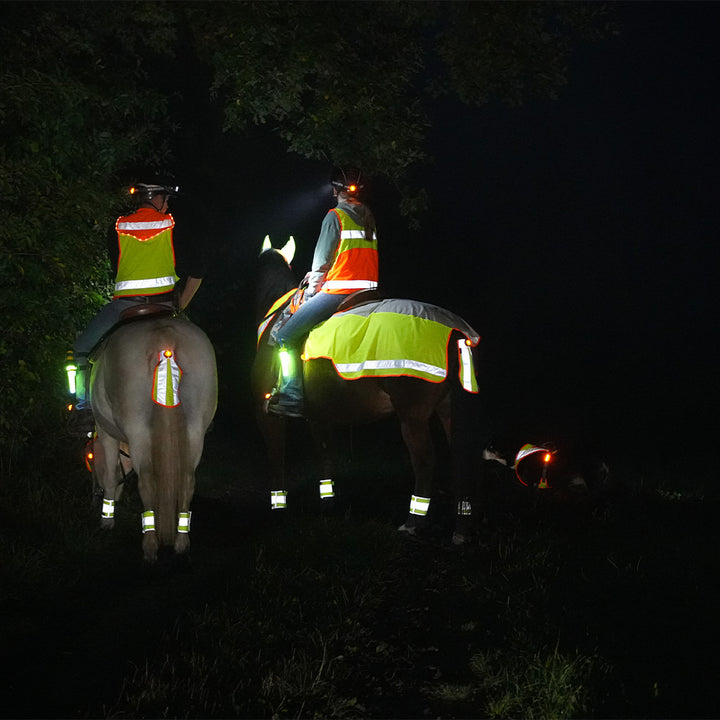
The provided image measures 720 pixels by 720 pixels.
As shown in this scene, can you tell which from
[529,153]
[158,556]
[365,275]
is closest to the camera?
[158,556]

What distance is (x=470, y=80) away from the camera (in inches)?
→ 420

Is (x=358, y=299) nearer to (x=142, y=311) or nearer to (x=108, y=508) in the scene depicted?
(x=142, y=311)

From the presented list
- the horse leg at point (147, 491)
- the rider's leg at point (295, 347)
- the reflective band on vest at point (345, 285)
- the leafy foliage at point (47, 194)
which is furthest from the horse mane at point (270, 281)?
the horse leg at point (147, 491)

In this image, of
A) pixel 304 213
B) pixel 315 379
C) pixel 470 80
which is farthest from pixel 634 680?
pixel 304 213

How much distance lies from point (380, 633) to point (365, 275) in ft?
12.4

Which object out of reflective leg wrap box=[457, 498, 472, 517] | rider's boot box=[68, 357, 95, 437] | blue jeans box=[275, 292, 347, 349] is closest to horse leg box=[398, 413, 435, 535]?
reflective leg wrap box=[457, 498, 472, 517]

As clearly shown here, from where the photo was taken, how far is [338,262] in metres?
7.62

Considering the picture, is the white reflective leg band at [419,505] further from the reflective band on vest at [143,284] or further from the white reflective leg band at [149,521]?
the reflective band on vest at [143,284]

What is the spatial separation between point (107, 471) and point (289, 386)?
1.88 metres

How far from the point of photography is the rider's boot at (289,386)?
8023 millimetres

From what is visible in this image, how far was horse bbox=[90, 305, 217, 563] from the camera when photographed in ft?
19.9

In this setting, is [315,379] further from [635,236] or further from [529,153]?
[529,153]

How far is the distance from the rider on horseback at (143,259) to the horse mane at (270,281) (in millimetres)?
1824

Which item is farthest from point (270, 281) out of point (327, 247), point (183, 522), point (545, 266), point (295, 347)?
point (545, 266)
